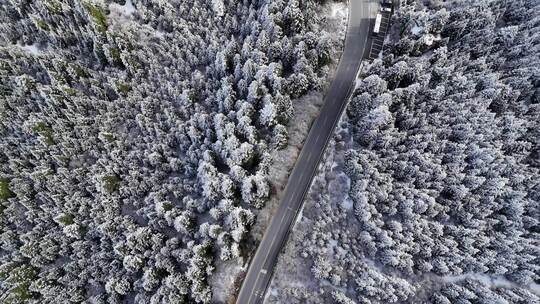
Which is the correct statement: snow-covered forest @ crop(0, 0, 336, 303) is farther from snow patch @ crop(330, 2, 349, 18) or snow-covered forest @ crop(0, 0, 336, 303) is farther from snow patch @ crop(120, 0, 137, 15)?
snow patch @ crop(330, 2, 349, 18)

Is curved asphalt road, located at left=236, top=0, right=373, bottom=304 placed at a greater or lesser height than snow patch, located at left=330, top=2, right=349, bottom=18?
lesser

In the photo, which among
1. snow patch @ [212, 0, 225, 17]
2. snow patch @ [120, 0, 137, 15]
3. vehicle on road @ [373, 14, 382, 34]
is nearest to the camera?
snow patch @ [212, 0, 225, 17]

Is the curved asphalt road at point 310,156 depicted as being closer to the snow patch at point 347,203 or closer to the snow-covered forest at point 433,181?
the snow-covered forest at point 433,181

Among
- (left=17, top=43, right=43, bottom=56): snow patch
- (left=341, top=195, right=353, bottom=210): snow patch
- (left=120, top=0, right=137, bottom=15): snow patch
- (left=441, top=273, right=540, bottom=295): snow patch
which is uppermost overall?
(left=120, top=0, right=137, bottom=15): snow patch

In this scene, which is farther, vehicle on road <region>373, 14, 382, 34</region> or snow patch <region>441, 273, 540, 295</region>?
vehicle on road <region>373, 14, 382, 34</region>

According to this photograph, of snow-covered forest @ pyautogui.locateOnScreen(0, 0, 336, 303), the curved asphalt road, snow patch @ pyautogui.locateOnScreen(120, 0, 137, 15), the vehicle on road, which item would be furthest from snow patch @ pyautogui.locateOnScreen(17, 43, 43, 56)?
the vehicle on road

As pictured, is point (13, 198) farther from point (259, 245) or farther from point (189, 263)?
point (259, 245)

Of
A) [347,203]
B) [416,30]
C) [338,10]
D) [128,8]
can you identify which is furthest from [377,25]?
[128,8]

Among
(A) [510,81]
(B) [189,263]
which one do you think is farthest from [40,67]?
(A) [510,81]
